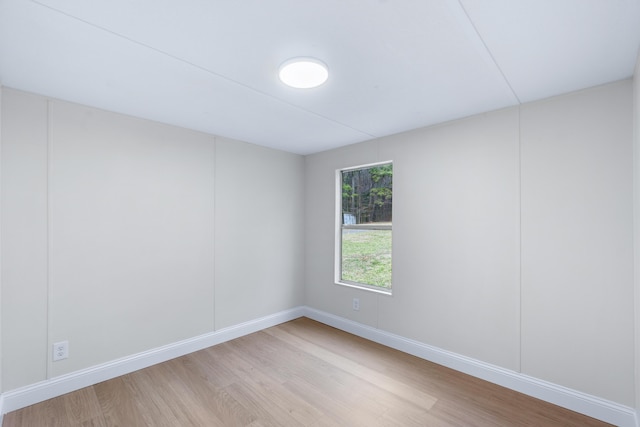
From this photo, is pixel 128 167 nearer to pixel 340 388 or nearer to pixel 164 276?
pixel 164 276

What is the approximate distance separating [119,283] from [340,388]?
6.87ft

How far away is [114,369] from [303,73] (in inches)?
112

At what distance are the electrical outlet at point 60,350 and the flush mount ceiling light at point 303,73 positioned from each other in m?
2.60

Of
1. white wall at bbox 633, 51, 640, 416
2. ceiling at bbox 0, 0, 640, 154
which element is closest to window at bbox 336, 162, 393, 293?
ceiling at bbox 0, 0, 640, 154

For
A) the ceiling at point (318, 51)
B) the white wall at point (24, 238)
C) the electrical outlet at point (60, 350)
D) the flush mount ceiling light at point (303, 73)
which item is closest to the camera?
the ceiling at point (318, 51)

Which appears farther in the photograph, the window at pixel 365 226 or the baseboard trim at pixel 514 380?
the window at pixel 365 226

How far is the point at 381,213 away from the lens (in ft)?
11.1

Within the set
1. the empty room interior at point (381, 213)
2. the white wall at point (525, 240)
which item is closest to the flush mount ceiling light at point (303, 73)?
the empty room interior at point (381, 213)

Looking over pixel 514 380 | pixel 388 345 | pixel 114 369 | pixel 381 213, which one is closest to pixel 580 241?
pixel 514 380

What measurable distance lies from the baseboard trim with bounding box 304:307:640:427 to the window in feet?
1.77

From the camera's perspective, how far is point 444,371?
2.60m

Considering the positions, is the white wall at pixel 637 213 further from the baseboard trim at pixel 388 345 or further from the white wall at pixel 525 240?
the baseboard trim at pixel 388 345

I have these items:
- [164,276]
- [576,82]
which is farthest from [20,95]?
[576,82]

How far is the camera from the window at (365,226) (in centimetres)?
332
